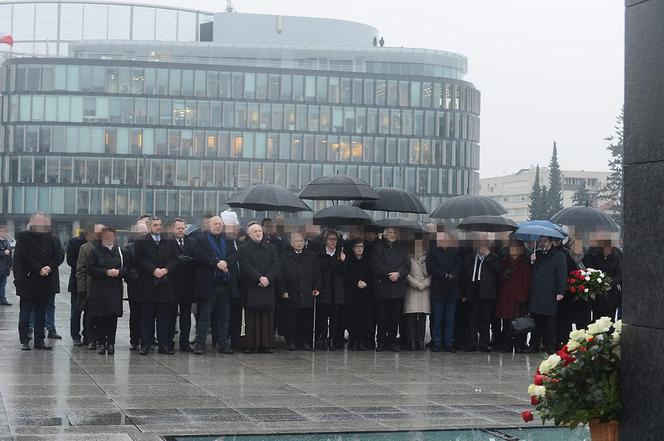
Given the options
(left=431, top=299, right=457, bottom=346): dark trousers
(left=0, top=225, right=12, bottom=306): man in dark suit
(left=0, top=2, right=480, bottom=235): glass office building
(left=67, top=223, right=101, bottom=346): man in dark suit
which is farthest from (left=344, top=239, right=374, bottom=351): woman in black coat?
(left=0, top=2, right=480, bottom=235): glass office building

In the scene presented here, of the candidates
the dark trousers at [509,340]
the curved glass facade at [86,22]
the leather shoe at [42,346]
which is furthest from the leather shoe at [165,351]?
the curved glass facade at [86,22]

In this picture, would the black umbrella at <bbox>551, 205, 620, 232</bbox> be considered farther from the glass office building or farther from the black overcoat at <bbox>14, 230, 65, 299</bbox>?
the glass office building

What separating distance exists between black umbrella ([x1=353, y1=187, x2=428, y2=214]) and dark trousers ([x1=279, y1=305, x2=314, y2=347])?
255 centimetres

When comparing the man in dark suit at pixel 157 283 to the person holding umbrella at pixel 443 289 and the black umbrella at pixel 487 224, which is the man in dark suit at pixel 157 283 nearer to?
the person holding umbrella at pixel 443 289

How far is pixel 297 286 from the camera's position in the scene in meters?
17.6

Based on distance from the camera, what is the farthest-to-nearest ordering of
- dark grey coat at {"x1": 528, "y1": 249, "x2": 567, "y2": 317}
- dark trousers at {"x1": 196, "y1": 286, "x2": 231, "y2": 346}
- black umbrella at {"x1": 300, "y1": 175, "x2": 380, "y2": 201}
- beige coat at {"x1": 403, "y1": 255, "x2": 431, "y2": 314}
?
black umbrella at {"x1": 300, "y1": 175, "x2": 380, "y2": 201}, beige coat at {"x1": 403, "y1": 255, "x2": 431, "y2": 314}, dark grey coat at {"x1": 528, "y1": 249, "x2": 567, "y2": 317}, dark trousers at {"x1": 196, "y1": 286, "x2": 231, "y2": 346}

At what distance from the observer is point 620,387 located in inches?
290

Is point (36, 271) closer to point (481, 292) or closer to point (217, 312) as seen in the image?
point (217, 312)

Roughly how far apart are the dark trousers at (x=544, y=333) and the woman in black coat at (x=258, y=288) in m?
3.93

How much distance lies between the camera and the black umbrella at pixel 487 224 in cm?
1930

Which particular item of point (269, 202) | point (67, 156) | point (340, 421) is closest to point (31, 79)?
point (67, 156)

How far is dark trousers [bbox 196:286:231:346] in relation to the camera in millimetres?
16625

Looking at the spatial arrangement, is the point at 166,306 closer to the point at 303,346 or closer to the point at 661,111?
the point at 303,346

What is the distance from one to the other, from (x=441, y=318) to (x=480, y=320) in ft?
1.96
